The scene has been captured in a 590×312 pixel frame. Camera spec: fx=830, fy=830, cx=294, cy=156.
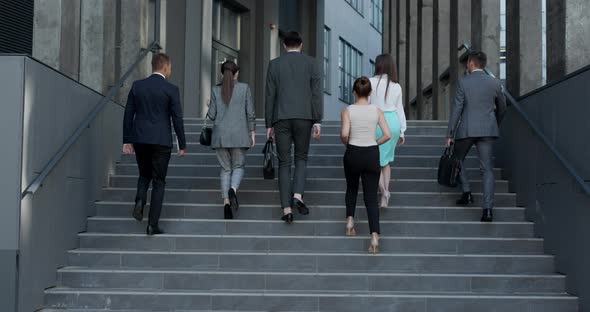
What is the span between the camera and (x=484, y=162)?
27.2ft

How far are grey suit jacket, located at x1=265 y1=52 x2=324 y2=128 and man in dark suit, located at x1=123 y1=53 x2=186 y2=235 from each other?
3.14 ft

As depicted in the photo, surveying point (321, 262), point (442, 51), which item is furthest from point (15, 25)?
point (442, 51)

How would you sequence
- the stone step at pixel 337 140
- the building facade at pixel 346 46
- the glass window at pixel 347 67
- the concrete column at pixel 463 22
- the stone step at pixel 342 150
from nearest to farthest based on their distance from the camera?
the stone step at pixel 342 150
the stone step at pixel 337 140
the concrete column at pixel 463 22
the building facade at pixel 346 46
the glass window at pixel 347 67

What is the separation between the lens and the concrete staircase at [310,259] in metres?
6.97

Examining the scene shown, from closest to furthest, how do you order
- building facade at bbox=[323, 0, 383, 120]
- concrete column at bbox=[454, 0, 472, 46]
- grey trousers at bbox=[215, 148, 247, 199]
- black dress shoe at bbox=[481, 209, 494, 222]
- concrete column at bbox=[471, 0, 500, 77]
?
black dress shoe at bbox=[481, 209, 494, 222] < grey trousers at bbox=[215, 148, 247, 199] < concrete column at bbox=[471, 0, 500, 77] < concrete column at bbox=[454, 0, 472, 46] < building facade at bbox=[323, 0, 383, 120]

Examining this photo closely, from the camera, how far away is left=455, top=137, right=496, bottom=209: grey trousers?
820 centimetres

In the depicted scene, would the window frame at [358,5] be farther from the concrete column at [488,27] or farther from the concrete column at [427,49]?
the concrete column at [488,27]

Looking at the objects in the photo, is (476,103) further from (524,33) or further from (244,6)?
(244,6)

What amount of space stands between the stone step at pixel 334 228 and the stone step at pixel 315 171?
1350 mm

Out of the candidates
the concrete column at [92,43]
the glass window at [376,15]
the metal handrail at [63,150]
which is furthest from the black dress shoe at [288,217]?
the glass window at [376,15]

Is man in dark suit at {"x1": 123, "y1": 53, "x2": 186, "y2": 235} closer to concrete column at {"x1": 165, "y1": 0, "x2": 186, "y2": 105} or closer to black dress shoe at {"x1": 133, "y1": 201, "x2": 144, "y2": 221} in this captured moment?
black dress shoe at {"x1": 133, "y1": 201, "x2": 144, "y2": 221}

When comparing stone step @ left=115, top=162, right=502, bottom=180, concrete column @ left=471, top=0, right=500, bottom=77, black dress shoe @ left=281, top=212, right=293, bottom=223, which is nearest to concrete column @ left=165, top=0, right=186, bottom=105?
concrete column @ left=471, top=0, right=500, bottom=77

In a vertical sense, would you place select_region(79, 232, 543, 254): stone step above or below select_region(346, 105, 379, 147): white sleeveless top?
below

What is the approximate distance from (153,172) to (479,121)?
327 cm
